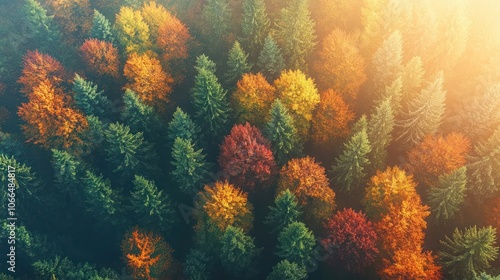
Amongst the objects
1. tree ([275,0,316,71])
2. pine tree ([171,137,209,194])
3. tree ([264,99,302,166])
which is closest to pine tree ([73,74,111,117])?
pine tree ([171,137,209,194])

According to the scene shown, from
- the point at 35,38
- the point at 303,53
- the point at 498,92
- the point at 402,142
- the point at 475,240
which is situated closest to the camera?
the point at 475,240

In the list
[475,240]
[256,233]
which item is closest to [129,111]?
[256,233]

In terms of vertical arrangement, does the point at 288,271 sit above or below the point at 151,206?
above

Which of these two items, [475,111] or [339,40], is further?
[339,40]

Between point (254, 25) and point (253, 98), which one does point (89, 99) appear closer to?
point (253, 98)

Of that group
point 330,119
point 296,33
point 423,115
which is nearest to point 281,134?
point 330,119

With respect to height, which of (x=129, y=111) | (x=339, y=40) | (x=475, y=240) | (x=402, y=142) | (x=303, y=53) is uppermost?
(x=339, y=40)

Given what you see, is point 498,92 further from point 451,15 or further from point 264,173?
point 264,173
